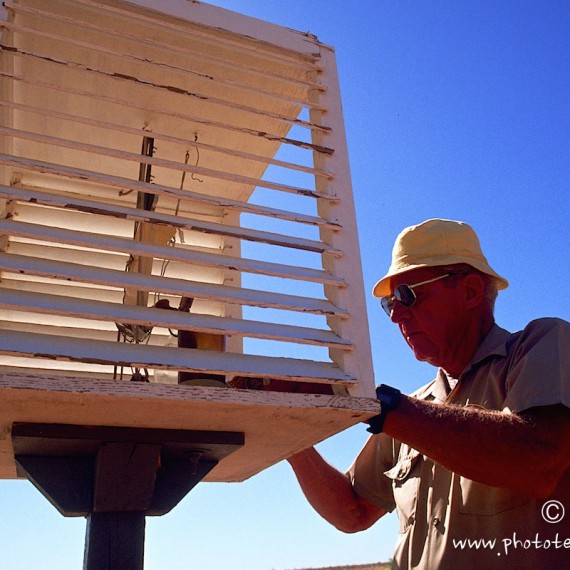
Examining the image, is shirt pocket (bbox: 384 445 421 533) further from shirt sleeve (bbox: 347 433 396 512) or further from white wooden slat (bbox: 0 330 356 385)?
white wooden slat (bbox: 0 330 356 385)

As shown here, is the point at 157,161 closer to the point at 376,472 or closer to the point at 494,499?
the point at 494,499

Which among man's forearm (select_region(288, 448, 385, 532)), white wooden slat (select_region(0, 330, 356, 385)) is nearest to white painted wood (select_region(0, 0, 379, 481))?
white wooden slat (select_region(0, 330, 356, 385))

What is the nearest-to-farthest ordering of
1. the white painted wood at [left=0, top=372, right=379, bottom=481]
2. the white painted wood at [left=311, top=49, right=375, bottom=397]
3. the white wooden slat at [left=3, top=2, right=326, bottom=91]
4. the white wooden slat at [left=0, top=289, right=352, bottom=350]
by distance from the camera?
the white painted wood at [left=0, top=372, right=379, bottom=481], the white wooden slat at [left=0, top=289, right=352, bottom=350], the white painted wood at [left=311, top=49, right=375, bottom=397], the white wooden slat at [left=3, top=2, right=326, bottom=91]

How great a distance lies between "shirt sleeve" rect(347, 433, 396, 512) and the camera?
3455 millimetres

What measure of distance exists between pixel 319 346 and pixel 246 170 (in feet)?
5.85

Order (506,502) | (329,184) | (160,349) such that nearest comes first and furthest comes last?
(160,349), (506,502), (329,184)

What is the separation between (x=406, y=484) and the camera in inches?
120

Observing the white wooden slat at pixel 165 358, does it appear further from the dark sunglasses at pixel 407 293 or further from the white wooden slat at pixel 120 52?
the white wooden slat at pixel 120 52

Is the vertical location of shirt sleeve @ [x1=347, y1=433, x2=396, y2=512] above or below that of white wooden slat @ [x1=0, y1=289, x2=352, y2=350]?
below

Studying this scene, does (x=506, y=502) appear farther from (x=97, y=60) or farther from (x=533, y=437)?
(x=97, y=60)

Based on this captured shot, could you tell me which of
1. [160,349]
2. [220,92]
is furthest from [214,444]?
[220,92]

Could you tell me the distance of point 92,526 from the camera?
7.07 ft

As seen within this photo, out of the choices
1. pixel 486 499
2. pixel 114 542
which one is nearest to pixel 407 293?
pixel 486 499

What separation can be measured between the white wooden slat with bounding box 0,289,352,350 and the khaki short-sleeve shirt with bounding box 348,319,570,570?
659 mm
